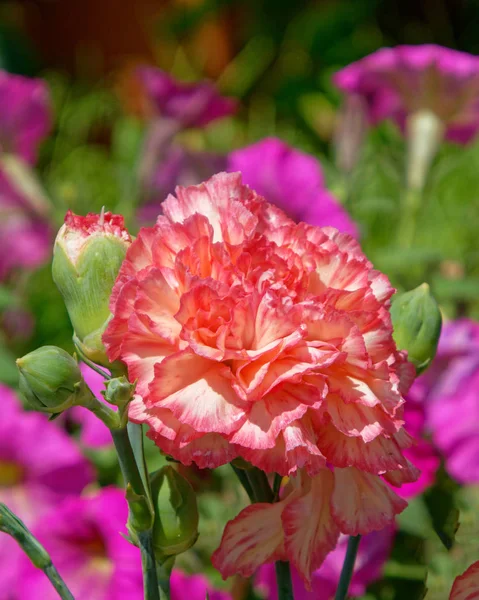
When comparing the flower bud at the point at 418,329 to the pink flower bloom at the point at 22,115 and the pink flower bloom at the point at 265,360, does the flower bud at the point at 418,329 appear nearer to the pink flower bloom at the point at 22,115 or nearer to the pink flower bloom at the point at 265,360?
the pink flower bloom at the point at 265,360

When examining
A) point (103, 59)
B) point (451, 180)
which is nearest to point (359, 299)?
point (451, 180)

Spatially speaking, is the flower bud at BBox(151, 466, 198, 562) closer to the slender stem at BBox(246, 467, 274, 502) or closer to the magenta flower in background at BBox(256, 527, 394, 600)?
the slender stem at BBox(246, 467, 274, 502)

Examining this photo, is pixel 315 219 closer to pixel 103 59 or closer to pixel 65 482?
pixel 65 482

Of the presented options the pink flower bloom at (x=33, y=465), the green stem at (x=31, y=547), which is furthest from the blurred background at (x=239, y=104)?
the green stem at (x=31, y=547)

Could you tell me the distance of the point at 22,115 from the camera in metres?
0.85

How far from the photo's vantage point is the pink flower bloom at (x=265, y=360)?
0.24 meters

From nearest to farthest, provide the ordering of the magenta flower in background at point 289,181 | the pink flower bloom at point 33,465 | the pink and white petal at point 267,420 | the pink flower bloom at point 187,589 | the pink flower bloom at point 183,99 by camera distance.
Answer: the pink and white petal at point 267,420 < the pink flower bloom at point 187,589 < the pink flower bloom at point 33,465 < the magenta flower in background at point 289,181 < the pink flower bloom at point 183,99

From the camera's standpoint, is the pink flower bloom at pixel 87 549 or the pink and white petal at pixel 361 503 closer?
the pink and white petal at pixel 361 503

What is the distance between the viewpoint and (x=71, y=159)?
1.61 m

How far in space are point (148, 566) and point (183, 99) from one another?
0.67 meters

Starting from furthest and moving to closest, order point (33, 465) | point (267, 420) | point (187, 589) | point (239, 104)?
point (239, 104)
point (33, 465)
point (187, 589)
point (267, 420)

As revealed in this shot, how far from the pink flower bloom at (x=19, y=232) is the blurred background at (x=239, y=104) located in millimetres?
12

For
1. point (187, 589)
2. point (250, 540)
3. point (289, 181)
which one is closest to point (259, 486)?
point (250, 540)

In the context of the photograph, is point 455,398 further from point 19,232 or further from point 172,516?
point 19,232
